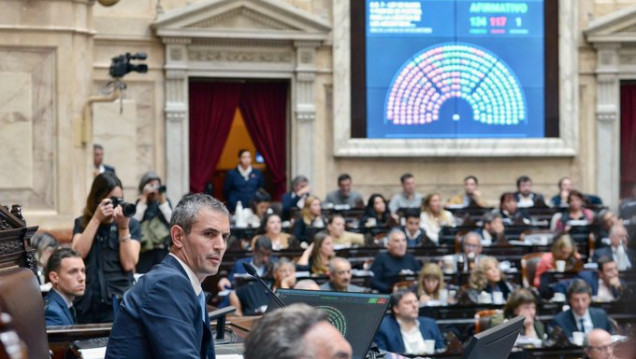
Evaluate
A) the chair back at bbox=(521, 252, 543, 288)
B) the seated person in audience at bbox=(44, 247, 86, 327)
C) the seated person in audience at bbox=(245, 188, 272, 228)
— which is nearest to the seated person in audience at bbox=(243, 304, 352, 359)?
the seated person in audience at bbox=(44, 247, 86, 327)

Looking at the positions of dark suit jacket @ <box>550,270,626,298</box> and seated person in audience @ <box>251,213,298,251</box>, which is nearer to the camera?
dark suit jacket @ <box>550,270,626,298</box>

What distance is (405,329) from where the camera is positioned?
28.6 ft

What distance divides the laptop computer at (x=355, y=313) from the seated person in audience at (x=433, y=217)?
1026 cm

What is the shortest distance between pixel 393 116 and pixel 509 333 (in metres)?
14.1

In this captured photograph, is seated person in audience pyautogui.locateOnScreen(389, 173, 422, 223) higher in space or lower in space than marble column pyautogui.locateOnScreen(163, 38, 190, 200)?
lower

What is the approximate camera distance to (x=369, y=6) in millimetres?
17438

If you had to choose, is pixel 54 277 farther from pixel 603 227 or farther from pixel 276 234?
pixel 603 227

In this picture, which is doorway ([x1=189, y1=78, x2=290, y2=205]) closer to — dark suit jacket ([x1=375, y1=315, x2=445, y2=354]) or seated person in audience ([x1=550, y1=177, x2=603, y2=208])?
seated person in audience ([x1=550, y1=177, x2=603, y2=208])

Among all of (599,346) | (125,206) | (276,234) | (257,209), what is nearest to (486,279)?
(276,234)

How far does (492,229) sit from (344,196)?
2834 mm

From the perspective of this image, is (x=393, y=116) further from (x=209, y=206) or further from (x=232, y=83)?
(x=209, y=206)

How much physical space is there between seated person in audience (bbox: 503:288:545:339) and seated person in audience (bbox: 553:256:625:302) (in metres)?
1.95

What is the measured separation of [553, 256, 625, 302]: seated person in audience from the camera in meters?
11.1

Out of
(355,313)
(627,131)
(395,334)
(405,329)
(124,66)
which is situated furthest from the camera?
(627,131)
